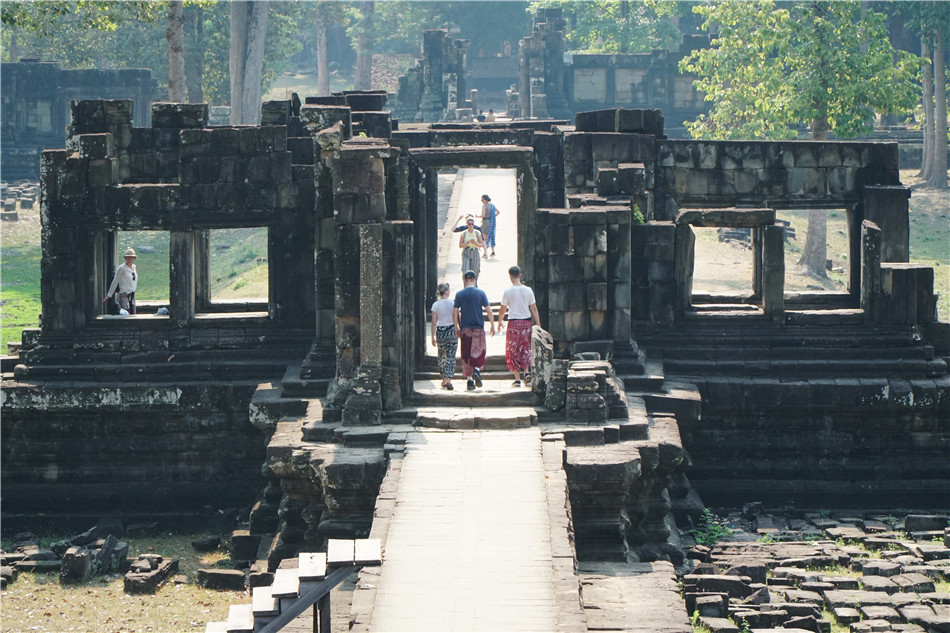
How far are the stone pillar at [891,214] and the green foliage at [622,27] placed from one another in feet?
86.4

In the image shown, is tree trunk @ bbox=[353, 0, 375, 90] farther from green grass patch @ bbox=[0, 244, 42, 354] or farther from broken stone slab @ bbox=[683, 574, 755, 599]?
broken stone slab @ bbox=[683, 574, 755, 599]

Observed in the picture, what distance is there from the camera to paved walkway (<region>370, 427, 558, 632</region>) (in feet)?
39.5

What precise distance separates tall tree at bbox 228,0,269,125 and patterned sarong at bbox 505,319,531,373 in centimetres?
2345

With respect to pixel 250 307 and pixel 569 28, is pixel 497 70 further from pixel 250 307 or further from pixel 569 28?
pixel 250 307

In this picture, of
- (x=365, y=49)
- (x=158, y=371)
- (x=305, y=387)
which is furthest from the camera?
(x=365, y=49)

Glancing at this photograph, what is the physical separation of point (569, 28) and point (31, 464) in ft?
118

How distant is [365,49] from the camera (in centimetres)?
5138

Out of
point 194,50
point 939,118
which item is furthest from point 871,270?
point 194,50

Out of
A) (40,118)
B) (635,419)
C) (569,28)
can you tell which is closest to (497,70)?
(569,28)

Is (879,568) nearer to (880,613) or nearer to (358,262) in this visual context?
(880,613)

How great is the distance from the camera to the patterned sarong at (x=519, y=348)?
16.9 m

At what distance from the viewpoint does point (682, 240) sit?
1952 centimetres

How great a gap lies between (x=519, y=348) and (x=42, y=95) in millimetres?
28562

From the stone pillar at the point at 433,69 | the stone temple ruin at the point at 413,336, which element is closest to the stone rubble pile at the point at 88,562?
the stone temple ruin at the point at 413,336
